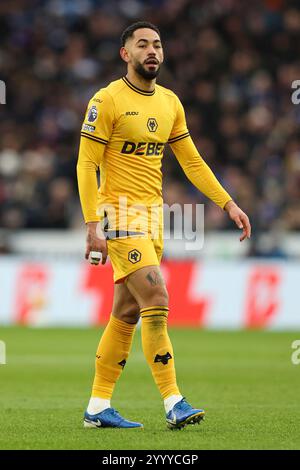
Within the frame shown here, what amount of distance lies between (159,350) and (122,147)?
134 centimetres

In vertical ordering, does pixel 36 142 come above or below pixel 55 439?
above

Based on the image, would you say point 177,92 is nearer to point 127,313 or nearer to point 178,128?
point 178,128

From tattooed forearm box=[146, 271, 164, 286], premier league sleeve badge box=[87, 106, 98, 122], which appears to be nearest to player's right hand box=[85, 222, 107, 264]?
tattooed forearm box=[146, 271, 164, 286]

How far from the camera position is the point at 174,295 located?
16.7 m

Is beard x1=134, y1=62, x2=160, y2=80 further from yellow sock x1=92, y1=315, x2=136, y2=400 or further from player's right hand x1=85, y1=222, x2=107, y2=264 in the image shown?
yellow sock x1=92, y1=315, x2=136, y2=400

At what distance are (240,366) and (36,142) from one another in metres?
9.69

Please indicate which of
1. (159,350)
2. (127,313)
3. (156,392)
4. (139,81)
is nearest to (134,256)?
(127,313)

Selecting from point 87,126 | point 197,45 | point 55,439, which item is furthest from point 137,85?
point 197,45

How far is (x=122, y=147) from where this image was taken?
7.33 m

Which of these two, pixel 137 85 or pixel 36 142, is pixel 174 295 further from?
pixel 137 85

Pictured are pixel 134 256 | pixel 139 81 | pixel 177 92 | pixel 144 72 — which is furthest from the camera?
pixel 177 92

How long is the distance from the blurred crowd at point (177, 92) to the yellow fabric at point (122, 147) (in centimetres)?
1031
